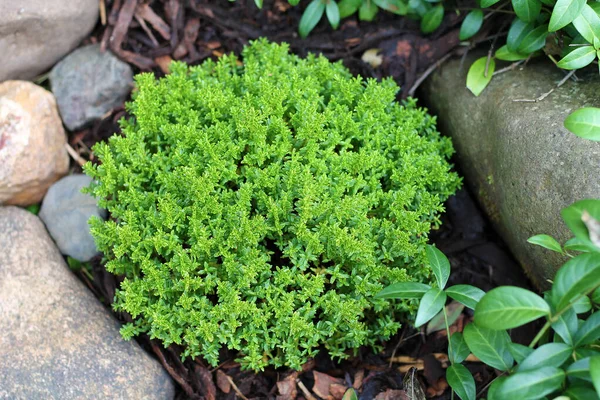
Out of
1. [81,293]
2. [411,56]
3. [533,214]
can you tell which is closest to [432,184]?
[533,214]

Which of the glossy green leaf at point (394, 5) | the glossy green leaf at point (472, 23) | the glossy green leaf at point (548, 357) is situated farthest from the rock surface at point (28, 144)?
the glossy green leaf at point (548, 357)

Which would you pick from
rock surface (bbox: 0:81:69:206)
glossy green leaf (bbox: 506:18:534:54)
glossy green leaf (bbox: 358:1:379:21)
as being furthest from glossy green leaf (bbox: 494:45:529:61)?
rock surface (bbox: 0:81:69:206)

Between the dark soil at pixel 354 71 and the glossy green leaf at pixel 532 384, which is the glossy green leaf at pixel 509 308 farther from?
the dark soil at pixel 354 71

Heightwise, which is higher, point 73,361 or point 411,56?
point 411,56

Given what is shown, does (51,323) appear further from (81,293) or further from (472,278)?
(472,278)

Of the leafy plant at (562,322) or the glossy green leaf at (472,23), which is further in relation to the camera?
the glossy green leaf at (472,23)

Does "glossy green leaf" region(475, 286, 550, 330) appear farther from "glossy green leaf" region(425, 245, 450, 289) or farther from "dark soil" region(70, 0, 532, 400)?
"dark soil" region(70, 0, 532, 400)

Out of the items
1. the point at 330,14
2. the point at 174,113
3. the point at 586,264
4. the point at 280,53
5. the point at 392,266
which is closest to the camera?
the point at 586,264
